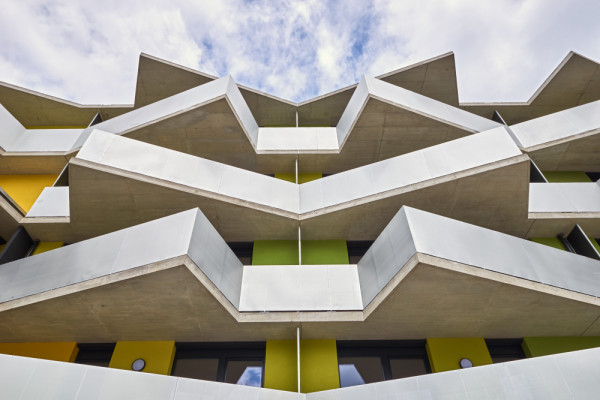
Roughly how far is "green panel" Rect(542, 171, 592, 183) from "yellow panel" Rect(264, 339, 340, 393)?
1088 cm

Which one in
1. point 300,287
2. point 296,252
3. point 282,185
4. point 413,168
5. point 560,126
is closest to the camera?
point 300,287

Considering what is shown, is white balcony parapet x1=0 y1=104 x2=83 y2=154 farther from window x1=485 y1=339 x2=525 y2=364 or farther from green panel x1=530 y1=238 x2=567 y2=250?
green panel x1=530 y1=238 x2=567 y2=250

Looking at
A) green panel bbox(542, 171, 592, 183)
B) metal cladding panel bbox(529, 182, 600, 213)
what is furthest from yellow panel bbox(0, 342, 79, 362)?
green panel bbox(542, 171, 592, 183)

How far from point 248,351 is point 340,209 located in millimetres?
4554

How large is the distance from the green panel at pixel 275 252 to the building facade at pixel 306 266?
0.05 m

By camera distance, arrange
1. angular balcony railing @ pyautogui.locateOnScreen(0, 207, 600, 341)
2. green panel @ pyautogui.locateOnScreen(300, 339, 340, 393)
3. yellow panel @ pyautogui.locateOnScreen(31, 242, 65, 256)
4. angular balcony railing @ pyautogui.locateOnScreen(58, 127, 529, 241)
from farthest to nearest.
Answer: yellow panel @ pyautogui.locateOnScreen(31, 242, 65, 256)
angular balcony railing @ pyautogui.locateOnScreen(58, 127, 529, 241)
green panel @ pyautogui.locateOnScreen(300, 339, 340, 393)
angular balcony railing @ pyautogui.locateOnScreen(0, 207, 600, 341)

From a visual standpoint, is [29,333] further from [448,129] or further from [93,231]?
[448,129]

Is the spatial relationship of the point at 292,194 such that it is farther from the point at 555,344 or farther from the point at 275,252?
the point at 555,344

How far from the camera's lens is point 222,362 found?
30.6 feet

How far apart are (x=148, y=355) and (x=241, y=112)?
8771mm

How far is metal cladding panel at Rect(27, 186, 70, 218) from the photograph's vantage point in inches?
451

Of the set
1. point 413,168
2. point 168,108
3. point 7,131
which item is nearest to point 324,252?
point 413,168

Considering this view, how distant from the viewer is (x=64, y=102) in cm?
1689

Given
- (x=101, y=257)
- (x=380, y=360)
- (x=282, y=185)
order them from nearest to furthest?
1. (x=101, y=257)
2. (x=380, y=360)
3. (x=282, y=185)
